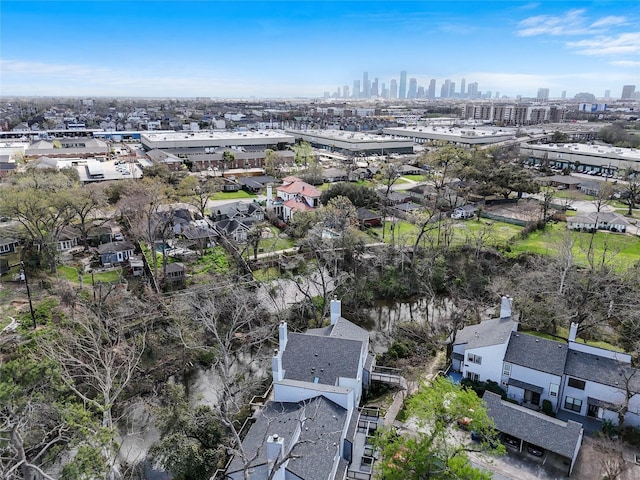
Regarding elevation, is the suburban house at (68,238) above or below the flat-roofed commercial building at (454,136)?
below

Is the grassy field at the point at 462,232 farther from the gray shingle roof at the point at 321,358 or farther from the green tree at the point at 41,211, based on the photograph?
the green tree at the point at 41,211

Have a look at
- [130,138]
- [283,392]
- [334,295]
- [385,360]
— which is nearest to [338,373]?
[283,392]

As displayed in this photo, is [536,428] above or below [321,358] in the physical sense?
below

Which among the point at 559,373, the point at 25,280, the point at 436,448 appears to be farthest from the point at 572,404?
the point at 25,280

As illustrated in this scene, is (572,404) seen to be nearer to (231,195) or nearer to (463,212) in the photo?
(463,212)

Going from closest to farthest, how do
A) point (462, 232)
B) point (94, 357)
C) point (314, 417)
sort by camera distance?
1. point (314, 417)
2. point (94, 357)
3. point (462, 232)

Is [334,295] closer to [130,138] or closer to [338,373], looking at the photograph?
[338,373]

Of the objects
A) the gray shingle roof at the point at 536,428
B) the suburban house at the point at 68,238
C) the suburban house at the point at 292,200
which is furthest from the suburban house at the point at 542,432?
the suburban house at the point at 68,238
